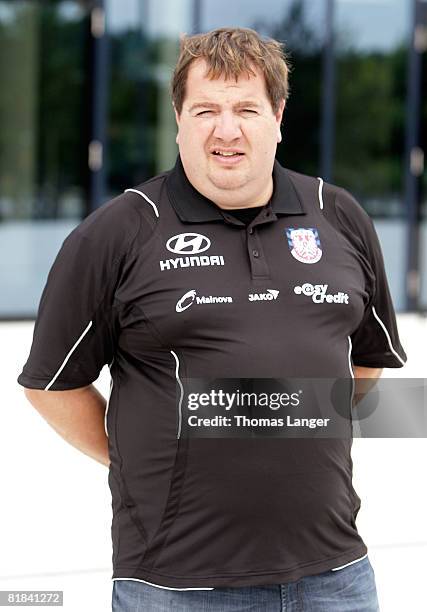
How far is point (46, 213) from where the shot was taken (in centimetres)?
848

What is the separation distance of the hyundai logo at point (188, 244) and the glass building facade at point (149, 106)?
670 centimetres

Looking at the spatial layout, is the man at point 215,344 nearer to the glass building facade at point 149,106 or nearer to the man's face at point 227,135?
the man's face at point 227,135

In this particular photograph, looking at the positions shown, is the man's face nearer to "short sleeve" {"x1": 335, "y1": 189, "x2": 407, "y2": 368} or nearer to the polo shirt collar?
the polo shirt collar

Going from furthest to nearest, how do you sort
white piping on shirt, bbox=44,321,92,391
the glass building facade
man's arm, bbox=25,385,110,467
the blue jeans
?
the glass building facade < man's arm, bbox=25,385,110,467 < white piping on shirt, bbox=44,321,92,391 < the blue jeans

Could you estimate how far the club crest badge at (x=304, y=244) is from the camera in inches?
76.1

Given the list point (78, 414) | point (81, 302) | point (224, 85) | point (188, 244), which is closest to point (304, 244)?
point (188, 244)

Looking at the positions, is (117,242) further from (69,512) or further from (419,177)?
(419,177)

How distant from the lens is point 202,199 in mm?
1951

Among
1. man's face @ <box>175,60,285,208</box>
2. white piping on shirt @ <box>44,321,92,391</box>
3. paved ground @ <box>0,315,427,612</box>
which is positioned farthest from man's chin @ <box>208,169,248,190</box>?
paved ground @ <box>0,315,427,612</box>

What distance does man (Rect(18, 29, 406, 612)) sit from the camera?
5.98 feet

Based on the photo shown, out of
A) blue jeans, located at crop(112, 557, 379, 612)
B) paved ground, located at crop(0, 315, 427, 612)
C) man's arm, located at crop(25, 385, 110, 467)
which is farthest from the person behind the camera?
paved ground, located at crop(0, 315, 427, 612)

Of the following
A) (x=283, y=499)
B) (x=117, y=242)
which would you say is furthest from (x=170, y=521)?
(x=117, y=242)

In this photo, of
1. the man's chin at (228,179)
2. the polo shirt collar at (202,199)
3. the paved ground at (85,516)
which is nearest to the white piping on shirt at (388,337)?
the polo shirt collar at (202,199)

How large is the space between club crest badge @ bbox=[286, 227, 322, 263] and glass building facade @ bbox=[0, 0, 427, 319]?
6.68 meters
